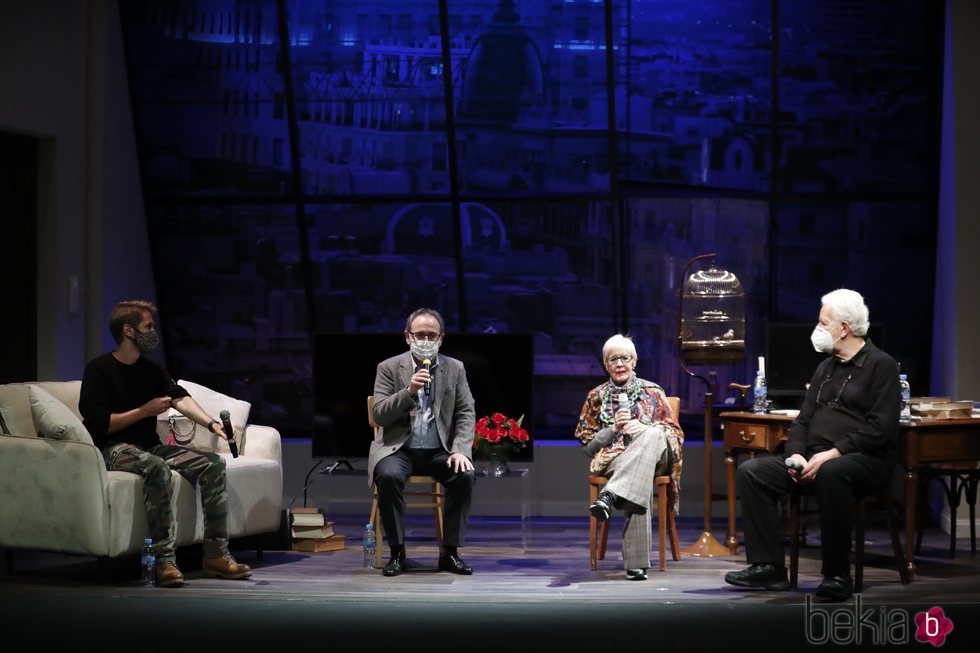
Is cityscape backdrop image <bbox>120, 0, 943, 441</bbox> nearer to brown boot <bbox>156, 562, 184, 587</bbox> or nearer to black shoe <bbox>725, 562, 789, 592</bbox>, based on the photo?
black shoe <bbox>725, 562, 789, 592</bbox>

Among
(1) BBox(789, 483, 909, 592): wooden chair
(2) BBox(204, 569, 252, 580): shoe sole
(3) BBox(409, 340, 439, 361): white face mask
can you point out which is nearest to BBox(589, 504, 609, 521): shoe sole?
(1) BBox(789, 483, 909, 592): wooden chair

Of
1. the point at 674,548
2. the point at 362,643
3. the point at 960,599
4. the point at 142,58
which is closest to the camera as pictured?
the point at 362,643

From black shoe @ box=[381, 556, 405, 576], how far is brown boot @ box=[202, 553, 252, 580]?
2.23 feet

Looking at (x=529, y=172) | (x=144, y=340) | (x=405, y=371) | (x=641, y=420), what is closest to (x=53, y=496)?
(x=144, y=340)

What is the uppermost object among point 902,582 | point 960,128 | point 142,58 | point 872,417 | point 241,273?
point 142,58

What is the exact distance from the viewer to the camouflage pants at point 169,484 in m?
6.04

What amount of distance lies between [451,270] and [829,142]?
2.86m

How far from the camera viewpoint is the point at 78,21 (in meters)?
8.47

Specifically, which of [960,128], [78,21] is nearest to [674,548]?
[960,128]

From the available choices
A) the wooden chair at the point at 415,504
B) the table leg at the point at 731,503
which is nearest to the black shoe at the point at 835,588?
the table leg at the point at 731,503

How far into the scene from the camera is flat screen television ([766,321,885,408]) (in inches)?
292

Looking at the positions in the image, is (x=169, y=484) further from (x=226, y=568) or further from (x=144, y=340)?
(x=144, y=340)

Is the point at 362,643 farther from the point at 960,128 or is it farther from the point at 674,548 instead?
the point at 960,128

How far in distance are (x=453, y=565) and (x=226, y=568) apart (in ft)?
3.74
